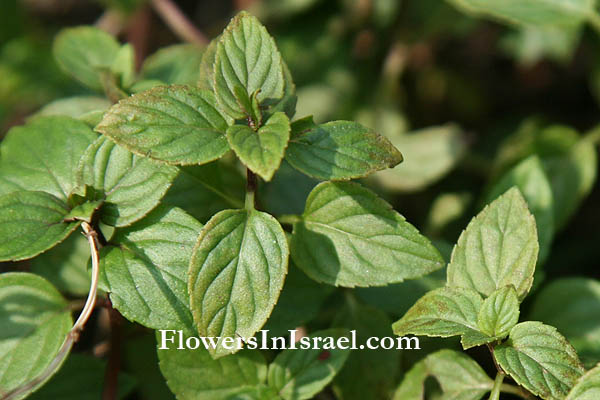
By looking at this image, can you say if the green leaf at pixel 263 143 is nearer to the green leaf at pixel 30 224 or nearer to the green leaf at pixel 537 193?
the green leaf at pixel 30 224

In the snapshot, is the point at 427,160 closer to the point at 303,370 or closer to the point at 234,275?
the point at 303,370

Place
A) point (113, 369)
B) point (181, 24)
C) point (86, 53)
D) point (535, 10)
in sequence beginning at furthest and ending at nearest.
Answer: point (181, 24)
point (535, 10)
point (86, 53)
point (113, 369)

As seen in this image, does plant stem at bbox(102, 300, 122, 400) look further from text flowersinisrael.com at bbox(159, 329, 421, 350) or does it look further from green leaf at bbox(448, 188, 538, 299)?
green leaf at bbox(448, 188, 538, 299)

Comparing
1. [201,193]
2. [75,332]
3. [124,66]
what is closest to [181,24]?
[124,66]

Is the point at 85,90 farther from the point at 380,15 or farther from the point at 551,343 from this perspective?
the point at 551,343

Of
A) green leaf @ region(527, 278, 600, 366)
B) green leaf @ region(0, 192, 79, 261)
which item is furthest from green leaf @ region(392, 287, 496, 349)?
green leaf @ region(0, 192, 79, 261)

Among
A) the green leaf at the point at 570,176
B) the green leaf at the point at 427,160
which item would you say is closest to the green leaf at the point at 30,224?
the green leaf at the point at 427,160

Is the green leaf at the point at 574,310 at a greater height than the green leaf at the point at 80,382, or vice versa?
the green leaf at the point at 574,310
